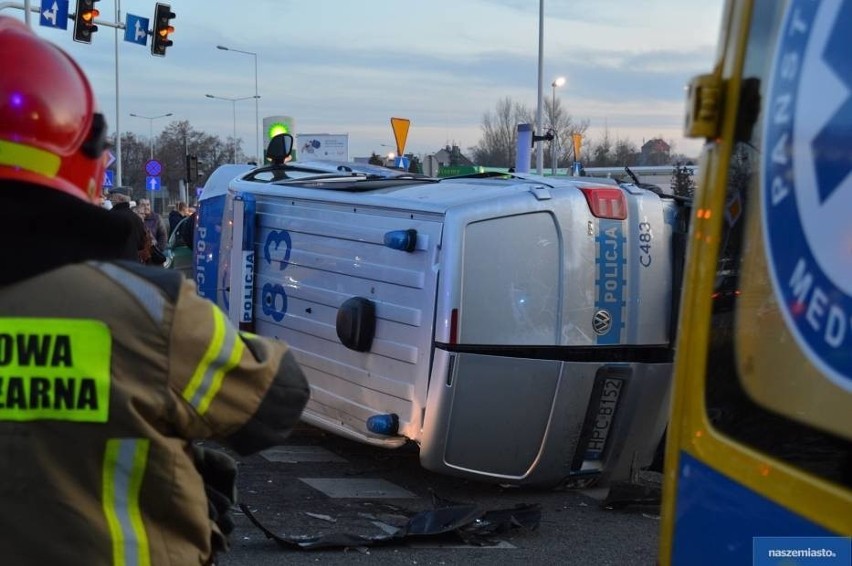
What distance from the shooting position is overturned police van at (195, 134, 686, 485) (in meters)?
5.93

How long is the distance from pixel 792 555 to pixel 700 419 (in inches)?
14.0

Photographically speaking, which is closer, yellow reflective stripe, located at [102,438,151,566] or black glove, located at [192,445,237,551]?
yellow reflective stripe, located at [102,438,151,566]

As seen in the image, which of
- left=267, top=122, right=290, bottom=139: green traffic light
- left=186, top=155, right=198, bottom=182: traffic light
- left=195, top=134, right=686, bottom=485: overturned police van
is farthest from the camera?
left=186, top=155, right=198, bottom=182: traffic light

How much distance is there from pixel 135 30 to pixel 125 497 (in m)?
20.7

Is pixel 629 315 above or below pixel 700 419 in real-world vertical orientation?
below

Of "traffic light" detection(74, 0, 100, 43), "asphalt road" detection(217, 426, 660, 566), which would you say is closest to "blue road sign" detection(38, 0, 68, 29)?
"traffic light" detection(74, 0, 100, 43)

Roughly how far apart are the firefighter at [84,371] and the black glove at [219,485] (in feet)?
0.82

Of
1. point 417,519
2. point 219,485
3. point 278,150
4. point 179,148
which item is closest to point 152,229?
point 278,150

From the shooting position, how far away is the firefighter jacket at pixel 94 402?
1.74 m

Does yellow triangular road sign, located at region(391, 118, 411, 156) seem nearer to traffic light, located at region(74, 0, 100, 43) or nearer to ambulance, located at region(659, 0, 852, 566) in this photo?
traffic light, located at region(74, 0, 100, 43)

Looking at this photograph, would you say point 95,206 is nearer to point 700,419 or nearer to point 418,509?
point 700,419

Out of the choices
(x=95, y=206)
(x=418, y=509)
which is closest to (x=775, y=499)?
(x=95, y=206)

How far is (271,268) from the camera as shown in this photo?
778 cm

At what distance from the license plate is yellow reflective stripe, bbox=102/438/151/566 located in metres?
4.66
